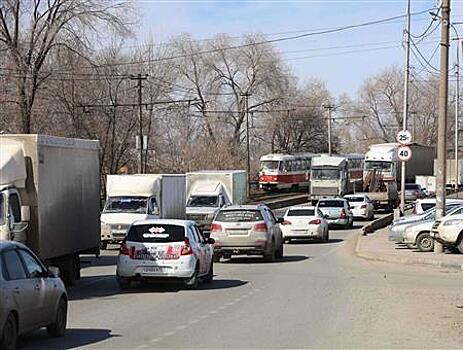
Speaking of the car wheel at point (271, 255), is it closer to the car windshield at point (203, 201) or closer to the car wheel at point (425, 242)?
the car wheel at point (425, 242)

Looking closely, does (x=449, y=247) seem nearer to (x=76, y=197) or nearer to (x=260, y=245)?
(x=260, y=245)

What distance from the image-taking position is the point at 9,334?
35.9 feet

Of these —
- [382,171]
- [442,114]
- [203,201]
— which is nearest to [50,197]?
[442,114]

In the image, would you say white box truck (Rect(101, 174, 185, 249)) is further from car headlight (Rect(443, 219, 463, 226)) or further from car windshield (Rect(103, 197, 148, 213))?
car headlight (Rect(443, 219, 463, 226))

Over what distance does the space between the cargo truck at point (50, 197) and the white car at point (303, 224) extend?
16.6 meters

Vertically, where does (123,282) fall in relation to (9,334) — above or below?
below

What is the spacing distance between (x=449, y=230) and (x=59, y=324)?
18.1 m

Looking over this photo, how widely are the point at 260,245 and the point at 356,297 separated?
9.90 meters

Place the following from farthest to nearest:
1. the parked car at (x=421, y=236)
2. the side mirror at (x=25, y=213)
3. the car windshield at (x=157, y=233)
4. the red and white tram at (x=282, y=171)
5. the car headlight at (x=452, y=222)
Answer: the red and white tram at (x=282, y=171), the parked car at (x=421, y=236), the car headlight at (x=452, y=222), the car windshield at (x=157, y=233), the side mirror at (x=25, y=213)

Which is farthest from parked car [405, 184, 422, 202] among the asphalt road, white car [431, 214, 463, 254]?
the asphalt road

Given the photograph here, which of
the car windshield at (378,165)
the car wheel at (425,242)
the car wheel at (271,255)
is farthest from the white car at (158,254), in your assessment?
the car windshield at (378,165)

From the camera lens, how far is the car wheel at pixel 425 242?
31.0m

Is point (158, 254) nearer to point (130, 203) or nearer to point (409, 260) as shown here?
point (409, 260)

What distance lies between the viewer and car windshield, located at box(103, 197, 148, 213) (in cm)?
3406
